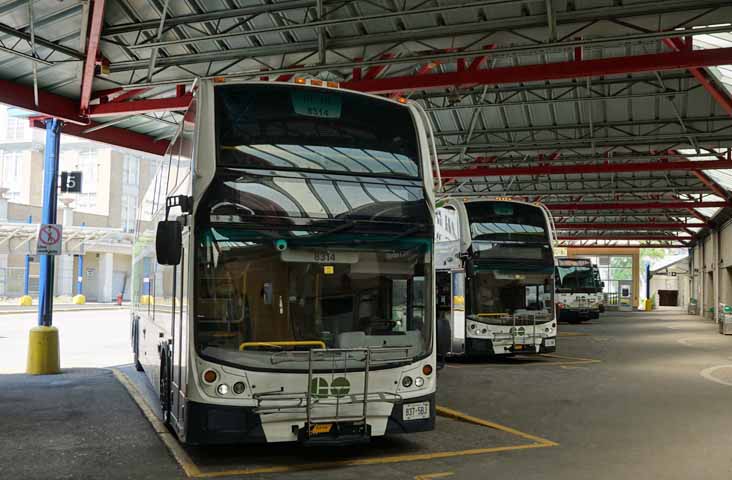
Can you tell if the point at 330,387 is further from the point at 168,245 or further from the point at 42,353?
the point at 42,353

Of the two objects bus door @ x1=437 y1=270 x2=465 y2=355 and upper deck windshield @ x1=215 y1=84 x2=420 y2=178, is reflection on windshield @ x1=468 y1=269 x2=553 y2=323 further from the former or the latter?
→ upper deck windshield @ x1=215 y1=84 x2=420 y2=178

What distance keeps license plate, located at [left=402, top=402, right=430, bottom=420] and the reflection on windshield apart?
9486mm

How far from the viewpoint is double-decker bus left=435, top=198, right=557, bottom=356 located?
17094 millimetres

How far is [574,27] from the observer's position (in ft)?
44.9

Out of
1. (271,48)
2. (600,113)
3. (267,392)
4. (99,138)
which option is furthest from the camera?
(600,113)

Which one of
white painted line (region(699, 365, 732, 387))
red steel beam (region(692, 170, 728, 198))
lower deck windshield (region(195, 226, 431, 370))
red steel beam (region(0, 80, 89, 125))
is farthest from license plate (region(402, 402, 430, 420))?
red steel beam (region(692, 170, 728, 198))

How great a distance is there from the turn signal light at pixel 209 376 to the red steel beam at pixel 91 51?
754 centimetres

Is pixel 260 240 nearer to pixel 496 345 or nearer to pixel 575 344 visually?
pixel 496 345

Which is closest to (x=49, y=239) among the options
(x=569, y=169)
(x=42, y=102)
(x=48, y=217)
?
(x=48, y=217)

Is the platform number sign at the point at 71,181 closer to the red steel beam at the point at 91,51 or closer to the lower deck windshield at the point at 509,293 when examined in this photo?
the red steel beam at the point at 91,51

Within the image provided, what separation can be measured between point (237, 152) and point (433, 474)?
11.8 ft

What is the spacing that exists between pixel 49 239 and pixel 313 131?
9.33 metres

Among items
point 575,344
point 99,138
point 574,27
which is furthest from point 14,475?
point 575,344

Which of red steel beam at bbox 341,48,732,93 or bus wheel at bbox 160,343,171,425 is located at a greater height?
red steel beam at bbox 341,48,732,93
